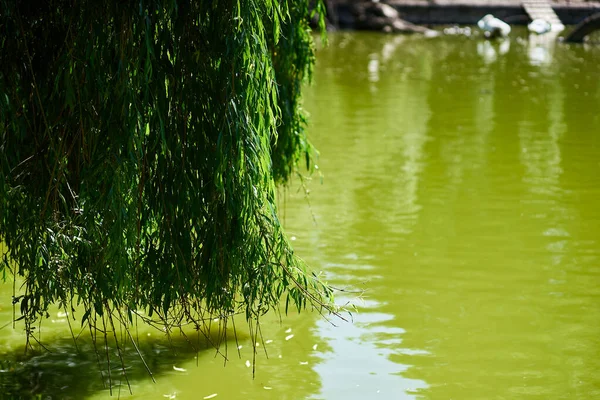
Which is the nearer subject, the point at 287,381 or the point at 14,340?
the point at 287,381

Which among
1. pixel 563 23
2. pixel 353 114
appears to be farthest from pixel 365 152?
pixel 563 23

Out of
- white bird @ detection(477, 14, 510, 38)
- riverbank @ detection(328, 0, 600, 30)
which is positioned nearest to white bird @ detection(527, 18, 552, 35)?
white bird @ detection(477, 14, 510, 38)

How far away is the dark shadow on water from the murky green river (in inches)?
0.6

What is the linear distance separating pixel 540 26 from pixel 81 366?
79.7ft

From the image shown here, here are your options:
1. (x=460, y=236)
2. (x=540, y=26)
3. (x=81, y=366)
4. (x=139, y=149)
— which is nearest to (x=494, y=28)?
(x=540, y=26)

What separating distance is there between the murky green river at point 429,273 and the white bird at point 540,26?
12.9 meters

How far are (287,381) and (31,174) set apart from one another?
2047mm

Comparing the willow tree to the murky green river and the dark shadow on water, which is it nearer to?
the dark shadow on water

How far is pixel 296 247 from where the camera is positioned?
885 cm

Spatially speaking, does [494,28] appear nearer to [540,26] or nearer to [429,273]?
[540,26]

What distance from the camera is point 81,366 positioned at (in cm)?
634

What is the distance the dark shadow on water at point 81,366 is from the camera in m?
6.01

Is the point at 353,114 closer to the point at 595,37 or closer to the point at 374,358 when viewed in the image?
the point at 374,358

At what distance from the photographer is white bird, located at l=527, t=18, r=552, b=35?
28391mm
